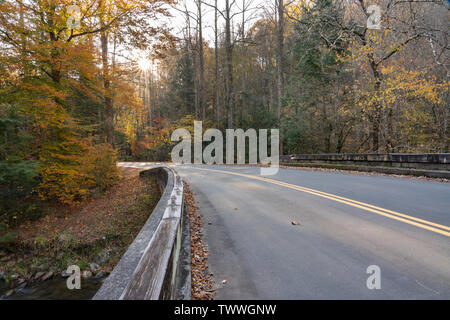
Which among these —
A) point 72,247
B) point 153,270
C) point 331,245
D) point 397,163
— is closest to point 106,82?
point 72,247

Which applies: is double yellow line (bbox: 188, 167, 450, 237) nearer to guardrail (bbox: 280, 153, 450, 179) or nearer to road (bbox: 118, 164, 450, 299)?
road (bbox: 118, 164, 450, 299)

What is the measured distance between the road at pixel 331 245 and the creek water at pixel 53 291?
370cm

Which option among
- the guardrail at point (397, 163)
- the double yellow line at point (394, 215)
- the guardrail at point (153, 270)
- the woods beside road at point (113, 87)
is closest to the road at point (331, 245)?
the double yellow line at point (394, 215)

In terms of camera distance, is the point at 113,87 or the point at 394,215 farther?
the point at 113,87

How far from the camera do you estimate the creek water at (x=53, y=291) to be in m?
6.62

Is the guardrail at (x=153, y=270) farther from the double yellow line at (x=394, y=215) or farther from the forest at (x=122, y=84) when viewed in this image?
the forest at (x=122, y=84)

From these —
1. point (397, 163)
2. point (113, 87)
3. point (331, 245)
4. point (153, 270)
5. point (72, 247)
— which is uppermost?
point (113, 87)

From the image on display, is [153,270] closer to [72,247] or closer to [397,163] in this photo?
[72,247]

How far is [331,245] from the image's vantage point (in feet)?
11.8

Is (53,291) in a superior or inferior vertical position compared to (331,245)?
inferior

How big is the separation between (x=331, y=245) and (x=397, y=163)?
971cm

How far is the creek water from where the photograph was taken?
6.62m
